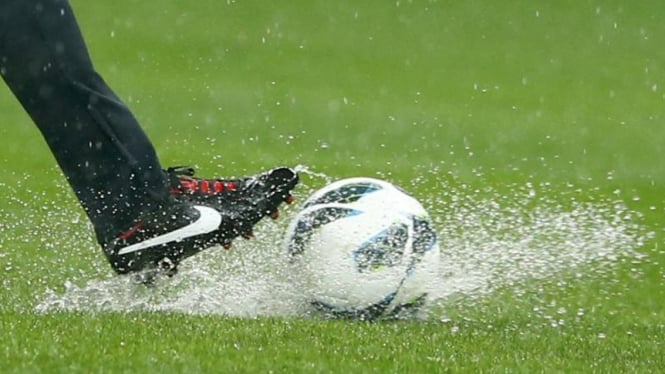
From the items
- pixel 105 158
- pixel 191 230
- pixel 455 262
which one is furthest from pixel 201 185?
pixel 455 262

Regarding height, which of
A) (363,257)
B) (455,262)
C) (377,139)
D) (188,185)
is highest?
(188,185)

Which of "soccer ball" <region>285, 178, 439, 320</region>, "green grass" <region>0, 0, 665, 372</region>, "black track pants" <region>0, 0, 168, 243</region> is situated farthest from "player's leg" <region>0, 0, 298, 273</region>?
"green grass" <region>0, 0, 665, 372</region>

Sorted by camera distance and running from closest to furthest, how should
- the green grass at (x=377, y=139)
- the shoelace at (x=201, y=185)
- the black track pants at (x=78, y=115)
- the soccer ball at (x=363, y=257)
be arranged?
the green grass at (x=377, y=139) < the black track pants at (x=78, y=115) < the soccer ball at (x=363, y=257) < the shoelace at (x=201, y=185)

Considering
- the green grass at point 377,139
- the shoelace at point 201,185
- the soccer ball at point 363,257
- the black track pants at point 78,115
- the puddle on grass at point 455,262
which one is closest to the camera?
the green grass at point 377,139

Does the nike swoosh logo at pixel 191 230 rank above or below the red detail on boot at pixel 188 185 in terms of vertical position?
below

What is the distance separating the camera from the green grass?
392cm

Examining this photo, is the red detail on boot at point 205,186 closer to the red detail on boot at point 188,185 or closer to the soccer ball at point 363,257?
the red detail on boot at point 188,185

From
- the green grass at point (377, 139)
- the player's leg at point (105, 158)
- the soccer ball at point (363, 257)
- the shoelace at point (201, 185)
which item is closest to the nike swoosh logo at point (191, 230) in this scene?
the player's leg at point (105, 158)

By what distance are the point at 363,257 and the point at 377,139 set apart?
5744 mm

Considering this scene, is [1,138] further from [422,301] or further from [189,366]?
[189,366]

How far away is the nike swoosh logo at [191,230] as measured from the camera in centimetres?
482

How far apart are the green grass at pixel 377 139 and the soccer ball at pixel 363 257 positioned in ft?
0.52

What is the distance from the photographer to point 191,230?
4.86 meters

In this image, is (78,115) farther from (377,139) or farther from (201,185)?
(377,139)
